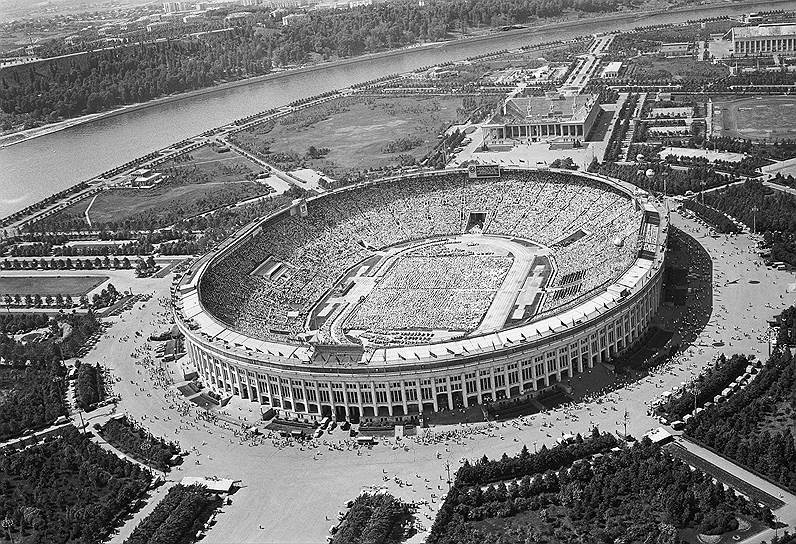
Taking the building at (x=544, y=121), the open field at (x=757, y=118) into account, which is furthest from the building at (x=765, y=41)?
the building at (x=544, y=121)

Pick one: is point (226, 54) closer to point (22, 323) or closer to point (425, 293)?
point (22, 323)

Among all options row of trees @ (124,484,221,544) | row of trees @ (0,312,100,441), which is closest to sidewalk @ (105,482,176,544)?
row of trees @ (124,484,221,544)

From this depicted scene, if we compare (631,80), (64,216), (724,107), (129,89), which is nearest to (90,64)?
(129,89)

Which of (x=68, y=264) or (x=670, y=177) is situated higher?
(x=670, y=177)

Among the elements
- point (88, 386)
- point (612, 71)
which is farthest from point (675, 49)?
point (88, 386)

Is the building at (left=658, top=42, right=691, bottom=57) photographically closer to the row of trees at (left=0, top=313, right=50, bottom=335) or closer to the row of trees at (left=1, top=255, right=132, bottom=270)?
the row of trees at (left=1, top=255, right=132, bottom=270)

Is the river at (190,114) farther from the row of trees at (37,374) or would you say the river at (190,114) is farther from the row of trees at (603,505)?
the row of trees at (603,505)

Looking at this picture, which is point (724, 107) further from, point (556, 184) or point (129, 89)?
point (129, 89)
